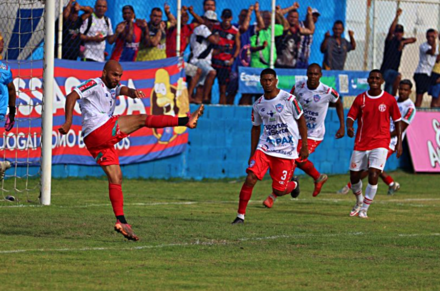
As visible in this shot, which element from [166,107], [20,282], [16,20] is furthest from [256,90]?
[20,282]

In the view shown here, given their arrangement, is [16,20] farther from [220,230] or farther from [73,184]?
[220,230]

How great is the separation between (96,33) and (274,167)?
24.6 feet

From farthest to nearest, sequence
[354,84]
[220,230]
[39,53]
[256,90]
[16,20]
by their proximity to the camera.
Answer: [354,84]
[256,90]
[39,53]
[16,20]
[220,230]

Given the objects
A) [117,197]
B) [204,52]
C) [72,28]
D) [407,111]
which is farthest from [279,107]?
[204,52]

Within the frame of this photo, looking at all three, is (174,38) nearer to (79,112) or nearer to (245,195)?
(79,112)

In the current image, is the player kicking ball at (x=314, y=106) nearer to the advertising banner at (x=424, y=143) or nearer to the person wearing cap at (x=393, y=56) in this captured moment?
the person wearing cap at (x=393, y=56)

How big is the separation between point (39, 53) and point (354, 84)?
7978mm

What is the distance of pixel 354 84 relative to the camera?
23.2 m

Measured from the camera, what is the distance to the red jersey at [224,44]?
20766 millimetres

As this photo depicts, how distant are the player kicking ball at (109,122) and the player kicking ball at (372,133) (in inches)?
174

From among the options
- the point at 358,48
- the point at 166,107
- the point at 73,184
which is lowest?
the point at 73,184

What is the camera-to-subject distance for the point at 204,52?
2066 centimetres

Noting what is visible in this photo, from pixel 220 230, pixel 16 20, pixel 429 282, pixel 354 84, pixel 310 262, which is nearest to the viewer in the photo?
pixel 429 282

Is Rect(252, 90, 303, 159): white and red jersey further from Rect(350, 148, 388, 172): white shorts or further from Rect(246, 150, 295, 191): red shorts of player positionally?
Rect(350, 148, 388, 172): white shorts
